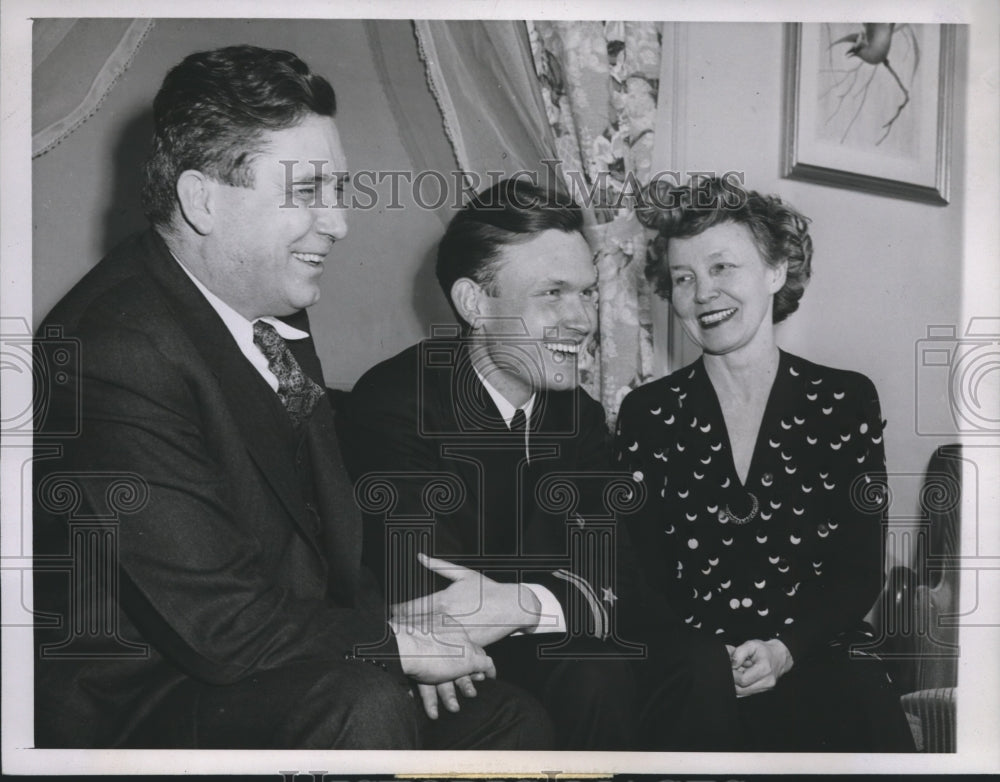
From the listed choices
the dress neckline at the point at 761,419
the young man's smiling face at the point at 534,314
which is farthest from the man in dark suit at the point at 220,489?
the dress neckline at the point at 761,419

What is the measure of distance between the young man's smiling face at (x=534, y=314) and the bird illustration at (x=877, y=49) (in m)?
0.71

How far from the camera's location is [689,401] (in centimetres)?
239

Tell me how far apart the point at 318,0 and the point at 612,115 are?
710mm

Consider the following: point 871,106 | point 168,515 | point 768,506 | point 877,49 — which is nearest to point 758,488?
point 768,506

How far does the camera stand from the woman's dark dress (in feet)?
7.71

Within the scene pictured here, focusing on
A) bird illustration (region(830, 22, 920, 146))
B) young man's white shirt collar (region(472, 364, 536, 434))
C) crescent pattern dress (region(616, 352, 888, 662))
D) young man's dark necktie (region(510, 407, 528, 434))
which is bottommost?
crescent pattern dress (region(616, 352, 888, 662))

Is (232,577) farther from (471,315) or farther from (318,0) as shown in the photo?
(318,0)

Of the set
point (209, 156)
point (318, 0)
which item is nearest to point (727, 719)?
point (209, 156)

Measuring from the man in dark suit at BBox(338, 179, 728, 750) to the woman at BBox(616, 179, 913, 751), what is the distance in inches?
5.1

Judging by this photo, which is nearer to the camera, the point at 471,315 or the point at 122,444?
the point at 122,444

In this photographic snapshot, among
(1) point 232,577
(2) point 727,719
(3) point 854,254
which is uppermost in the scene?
(3) point 854,254

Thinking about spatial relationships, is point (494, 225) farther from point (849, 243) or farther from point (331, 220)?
point (849, 243)

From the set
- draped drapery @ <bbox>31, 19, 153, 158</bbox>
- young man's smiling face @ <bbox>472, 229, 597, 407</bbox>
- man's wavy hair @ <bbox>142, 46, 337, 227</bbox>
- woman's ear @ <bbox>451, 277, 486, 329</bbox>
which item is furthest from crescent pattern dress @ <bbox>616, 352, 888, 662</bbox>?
draped drapery @ <bbox>31, 19, 153, 158</bbox>

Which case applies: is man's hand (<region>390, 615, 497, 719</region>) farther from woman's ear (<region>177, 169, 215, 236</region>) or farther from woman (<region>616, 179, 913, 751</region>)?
woman's ear (<region>177, 169, 215, 236</region>)
